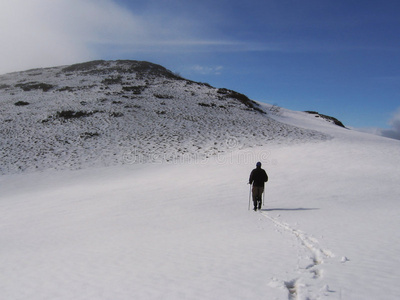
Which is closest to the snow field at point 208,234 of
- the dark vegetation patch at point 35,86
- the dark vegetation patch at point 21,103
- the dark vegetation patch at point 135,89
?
the dark vegetation patch at point 21,103

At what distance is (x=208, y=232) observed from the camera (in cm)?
845

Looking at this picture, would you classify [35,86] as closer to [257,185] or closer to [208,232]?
[257,185]

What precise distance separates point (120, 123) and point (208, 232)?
85.6 feet

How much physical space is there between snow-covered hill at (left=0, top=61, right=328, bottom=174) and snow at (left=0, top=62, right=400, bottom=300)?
13.0 feet

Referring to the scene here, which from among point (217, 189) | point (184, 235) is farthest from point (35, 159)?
point (184, 235)

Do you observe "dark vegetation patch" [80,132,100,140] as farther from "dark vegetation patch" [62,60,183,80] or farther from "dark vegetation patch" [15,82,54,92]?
"dark vegetation patch" [62,60,183,80]

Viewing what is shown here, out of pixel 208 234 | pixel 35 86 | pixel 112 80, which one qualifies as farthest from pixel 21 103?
pixel 208 234

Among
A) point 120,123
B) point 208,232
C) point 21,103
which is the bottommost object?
point 208,232

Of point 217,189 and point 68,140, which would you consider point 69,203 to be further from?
point 68,140

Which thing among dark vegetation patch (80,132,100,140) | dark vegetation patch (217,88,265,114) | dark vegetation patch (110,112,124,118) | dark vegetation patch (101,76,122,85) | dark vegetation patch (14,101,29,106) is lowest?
dark vegetation patch (80,132,100,140)

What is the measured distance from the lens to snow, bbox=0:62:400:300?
4.73 m

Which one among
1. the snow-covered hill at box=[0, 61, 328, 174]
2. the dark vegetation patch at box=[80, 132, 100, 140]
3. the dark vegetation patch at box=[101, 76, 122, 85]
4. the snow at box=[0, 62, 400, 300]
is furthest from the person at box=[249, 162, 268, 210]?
the dark vegetation patch at box=[101, 76, 122, 85]

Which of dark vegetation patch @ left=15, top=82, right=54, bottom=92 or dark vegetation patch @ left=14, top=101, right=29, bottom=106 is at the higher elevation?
dark vegetation patch @ left=15, top=82, right=54, bottom=92

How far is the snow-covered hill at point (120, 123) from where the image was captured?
24.0 m
